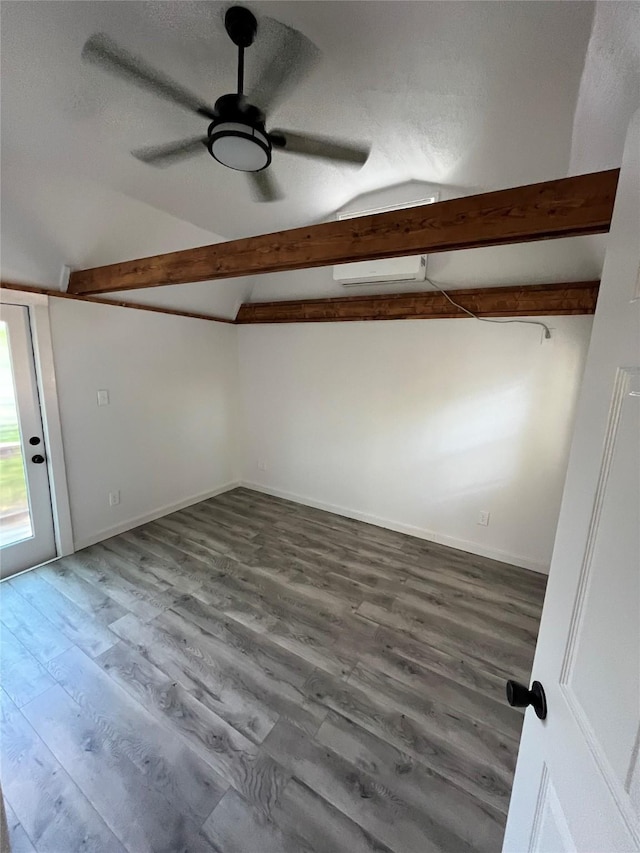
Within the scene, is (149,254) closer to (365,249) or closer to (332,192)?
(332,192)

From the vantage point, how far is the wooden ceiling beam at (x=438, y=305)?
2.36m

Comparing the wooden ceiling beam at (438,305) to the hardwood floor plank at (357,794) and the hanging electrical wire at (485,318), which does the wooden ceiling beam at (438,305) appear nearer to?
the hanging electrical wire at (485,318)

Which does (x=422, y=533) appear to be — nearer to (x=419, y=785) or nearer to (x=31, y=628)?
(x=419, y=785)

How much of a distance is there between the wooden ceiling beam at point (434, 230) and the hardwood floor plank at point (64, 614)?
218cm

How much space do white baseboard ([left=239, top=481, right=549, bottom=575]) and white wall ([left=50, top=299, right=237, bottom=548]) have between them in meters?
0.95

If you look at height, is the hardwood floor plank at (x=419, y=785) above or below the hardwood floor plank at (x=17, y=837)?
above

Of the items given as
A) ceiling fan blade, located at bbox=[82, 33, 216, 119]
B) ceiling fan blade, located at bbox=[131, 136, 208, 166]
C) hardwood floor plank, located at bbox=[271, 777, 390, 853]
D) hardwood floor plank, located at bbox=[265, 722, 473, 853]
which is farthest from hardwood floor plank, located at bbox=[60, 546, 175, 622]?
ceiling fan blade, located at bbox=[82, 33, 216, 119]

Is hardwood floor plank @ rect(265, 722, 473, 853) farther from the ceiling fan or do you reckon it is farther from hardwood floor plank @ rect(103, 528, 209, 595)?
the ceiling fan

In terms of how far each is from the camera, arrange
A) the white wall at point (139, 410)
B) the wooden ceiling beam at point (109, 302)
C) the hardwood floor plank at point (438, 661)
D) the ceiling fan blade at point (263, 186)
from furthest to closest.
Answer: the white wall at point (139, 410), the wooden ceiling beam at point (109, 302), the hardwood floor plank at point (438, 661), the ceiling fan blade at point (263, 186)

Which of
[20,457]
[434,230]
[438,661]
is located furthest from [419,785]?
[20,457]

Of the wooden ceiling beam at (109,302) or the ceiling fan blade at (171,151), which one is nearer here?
the ceiling fan blade at (171,151)

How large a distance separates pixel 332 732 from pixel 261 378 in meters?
3.22

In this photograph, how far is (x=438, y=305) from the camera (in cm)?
279

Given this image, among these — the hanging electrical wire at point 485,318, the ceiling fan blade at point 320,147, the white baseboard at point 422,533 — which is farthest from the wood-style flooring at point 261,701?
the ceiling fan blade at point 320,147
